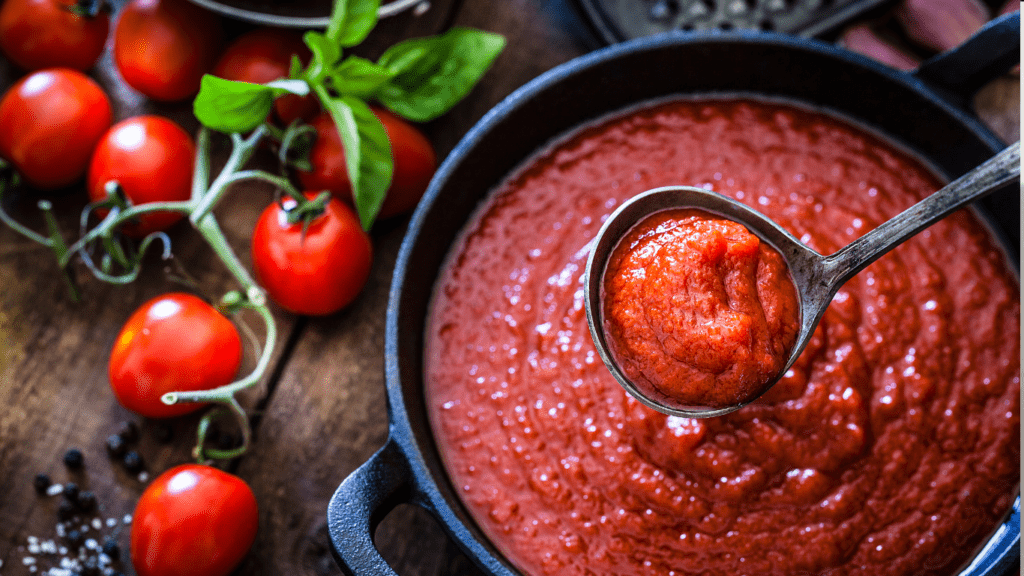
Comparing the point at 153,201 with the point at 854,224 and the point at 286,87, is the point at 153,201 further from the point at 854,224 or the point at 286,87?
the point at 854,224

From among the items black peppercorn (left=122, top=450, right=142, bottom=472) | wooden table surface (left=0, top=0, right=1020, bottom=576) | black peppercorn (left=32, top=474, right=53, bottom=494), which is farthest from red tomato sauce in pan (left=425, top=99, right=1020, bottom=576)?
black peppercorn (left=32, top=474, right=53, bottom=494)

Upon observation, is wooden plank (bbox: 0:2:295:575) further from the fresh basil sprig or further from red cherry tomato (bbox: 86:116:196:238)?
the fresh basil sprig

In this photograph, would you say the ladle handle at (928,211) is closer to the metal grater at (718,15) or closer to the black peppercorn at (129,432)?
the metal grater at (718,15)

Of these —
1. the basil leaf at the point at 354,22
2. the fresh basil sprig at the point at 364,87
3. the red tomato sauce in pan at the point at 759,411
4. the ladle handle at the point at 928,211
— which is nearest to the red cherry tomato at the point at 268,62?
the fresh basil sprig at the point at 364,87

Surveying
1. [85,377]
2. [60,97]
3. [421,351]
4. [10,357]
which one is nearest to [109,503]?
[85,377]

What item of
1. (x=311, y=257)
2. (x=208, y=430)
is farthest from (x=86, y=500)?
(x=311, y=257)
